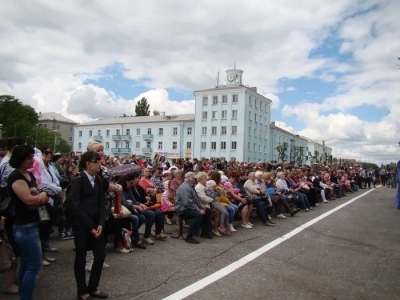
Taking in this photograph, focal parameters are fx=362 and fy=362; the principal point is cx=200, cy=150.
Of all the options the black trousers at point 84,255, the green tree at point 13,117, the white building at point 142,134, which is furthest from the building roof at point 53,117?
the black trousers at point 84,255

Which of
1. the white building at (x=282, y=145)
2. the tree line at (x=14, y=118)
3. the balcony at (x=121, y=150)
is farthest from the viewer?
the balcony at (x=121, y=150)

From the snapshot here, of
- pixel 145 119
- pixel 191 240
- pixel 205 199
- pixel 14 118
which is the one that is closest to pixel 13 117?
pixel 14 118

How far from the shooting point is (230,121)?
65.9 m

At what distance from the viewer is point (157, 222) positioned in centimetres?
809

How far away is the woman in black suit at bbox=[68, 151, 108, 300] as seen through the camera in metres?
4.50

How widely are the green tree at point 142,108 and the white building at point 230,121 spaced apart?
24.7 metres

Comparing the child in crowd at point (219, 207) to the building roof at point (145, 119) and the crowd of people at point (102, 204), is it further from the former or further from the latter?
the building roof at point (145, 119)

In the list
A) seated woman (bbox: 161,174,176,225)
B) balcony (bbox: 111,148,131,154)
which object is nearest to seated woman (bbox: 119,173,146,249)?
seated woman (bbox: 161,174,176,225)

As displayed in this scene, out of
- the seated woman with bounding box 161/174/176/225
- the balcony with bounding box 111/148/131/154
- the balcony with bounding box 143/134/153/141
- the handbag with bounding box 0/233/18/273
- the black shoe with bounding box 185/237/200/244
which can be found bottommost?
the black shoe with bounding box 185/237/200/244

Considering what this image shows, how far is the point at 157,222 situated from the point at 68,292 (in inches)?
132

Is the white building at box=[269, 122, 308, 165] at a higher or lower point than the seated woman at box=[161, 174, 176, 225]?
higher

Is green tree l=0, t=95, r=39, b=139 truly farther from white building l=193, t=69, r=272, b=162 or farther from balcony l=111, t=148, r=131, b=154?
white building l=193, t=69, r=272, b=162

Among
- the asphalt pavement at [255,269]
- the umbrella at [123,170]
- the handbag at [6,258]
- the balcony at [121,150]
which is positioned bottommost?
the asphalt pavement at [255,269]

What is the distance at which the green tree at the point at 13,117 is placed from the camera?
221ft
